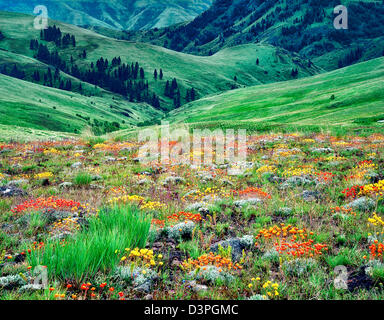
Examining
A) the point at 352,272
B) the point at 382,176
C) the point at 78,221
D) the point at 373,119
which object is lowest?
the point at 352,272

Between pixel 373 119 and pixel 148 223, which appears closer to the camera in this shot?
pixel 148 223

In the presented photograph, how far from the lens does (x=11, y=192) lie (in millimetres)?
9102

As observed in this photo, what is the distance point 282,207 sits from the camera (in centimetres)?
761

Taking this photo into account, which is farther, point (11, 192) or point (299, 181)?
point (299, 181)

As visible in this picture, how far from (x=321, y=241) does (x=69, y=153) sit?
54.5 feet

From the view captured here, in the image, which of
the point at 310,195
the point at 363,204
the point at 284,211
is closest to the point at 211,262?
the point at 284,211

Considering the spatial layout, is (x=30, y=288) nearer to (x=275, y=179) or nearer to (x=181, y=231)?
(x=181, y=231)

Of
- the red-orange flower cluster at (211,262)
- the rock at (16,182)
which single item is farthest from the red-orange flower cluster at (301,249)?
the rock at (16,182)

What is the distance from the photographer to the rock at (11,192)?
8.93 metres

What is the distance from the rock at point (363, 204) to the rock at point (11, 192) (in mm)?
10416

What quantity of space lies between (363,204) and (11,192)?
1105cm

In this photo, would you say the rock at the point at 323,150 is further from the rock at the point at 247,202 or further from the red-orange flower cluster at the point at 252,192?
the rock at the point at 247,202
